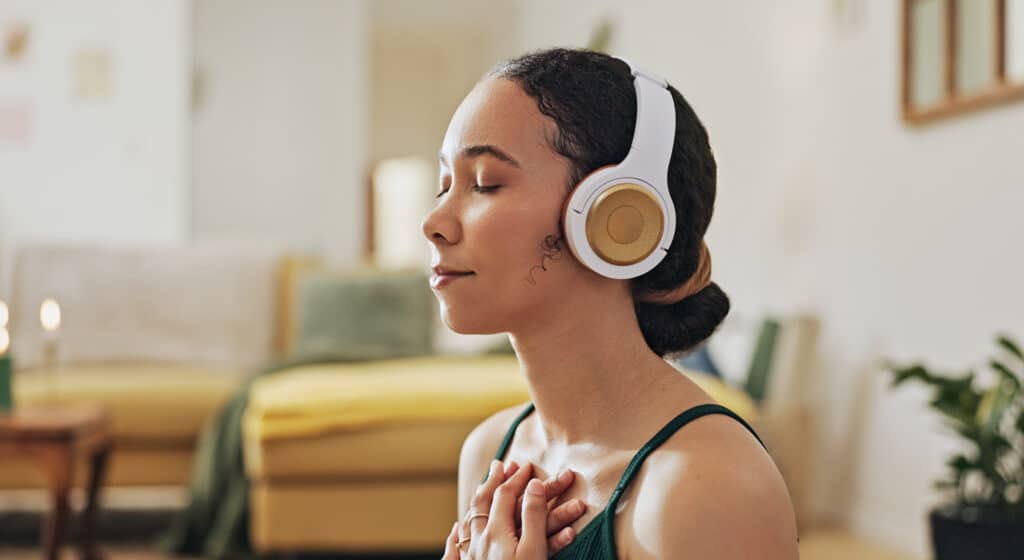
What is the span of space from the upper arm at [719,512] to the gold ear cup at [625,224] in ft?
0.47

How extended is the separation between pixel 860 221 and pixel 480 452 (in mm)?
3180

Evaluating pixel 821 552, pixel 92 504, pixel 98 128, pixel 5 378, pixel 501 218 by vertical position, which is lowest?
pixel 821 552

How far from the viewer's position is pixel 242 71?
24.9ft

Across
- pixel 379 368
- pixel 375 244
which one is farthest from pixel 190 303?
pixel 375 244

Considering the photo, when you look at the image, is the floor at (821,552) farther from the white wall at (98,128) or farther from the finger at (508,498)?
the finger at (508,498)

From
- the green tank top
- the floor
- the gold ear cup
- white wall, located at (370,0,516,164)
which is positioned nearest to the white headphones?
the gold ear cup

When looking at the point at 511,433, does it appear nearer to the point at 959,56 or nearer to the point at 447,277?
the point at 447,277

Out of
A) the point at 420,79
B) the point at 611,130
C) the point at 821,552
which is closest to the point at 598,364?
the point at 611,130

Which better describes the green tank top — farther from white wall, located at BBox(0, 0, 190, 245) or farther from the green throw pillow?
white wall, located at BBox(0, 0, 190, 245)

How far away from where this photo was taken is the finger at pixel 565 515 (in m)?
0.87

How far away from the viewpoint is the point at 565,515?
34.2 inches

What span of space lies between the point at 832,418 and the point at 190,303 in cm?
231

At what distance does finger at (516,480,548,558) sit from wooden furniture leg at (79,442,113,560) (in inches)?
115

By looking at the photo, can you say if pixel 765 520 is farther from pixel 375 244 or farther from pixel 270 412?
pixel 375 244
